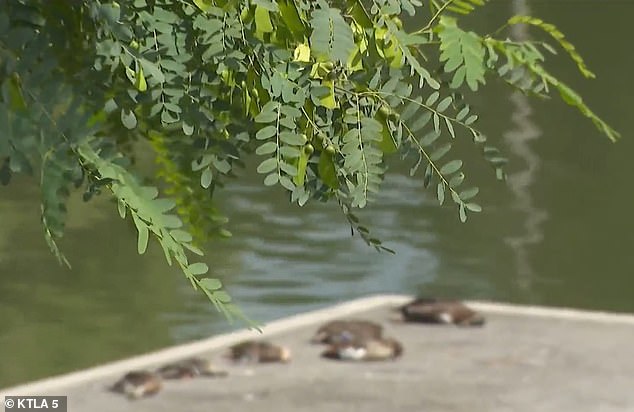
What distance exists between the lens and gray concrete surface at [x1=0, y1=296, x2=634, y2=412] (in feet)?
12.9

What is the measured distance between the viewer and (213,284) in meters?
0.94

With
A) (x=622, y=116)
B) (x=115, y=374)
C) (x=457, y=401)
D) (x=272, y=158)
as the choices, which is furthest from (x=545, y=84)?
(x=622, y=116)

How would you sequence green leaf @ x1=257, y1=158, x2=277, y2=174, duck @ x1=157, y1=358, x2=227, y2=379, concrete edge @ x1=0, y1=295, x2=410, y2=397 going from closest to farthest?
green leaf @ x1=257, y1=158, x2=277, y2=174 < concrete edge @ x1=0, y1=295, x2=410, y2=397 < duck @ x1=157, y1=358, x2=227, y2=379

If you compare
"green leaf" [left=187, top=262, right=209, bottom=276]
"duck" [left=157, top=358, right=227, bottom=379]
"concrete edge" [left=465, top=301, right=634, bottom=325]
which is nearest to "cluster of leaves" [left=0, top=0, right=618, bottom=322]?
"green leaf" [left=187, top=262, right=209, bottom=276]

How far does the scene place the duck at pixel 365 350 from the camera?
175 inches

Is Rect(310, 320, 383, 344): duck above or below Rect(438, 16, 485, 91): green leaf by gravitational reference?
below

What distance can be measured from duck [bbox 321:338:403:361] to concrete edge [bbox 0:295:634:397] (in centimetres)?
32

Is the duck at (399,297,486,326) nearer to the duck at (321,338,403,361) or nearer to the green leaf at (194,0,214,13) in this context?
the duck at (321,338,403,361)

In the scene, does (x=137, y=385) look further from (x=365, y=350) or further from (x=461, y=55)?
(x=461, y=55)

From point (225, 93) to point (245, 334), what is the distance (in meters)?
3.76

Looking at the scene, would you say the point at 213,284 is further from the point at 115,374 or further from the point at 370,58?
the point at 115,374

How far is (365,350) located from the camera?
448 centimetres

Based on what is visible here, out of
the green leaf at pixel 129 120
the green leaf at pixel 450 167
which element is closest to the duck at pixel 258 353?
the green leaf at pixel 450 167

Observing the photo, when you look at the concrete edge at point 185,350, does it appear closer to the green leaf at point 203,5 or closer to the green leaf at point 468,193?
the green leaf at point 468,193
